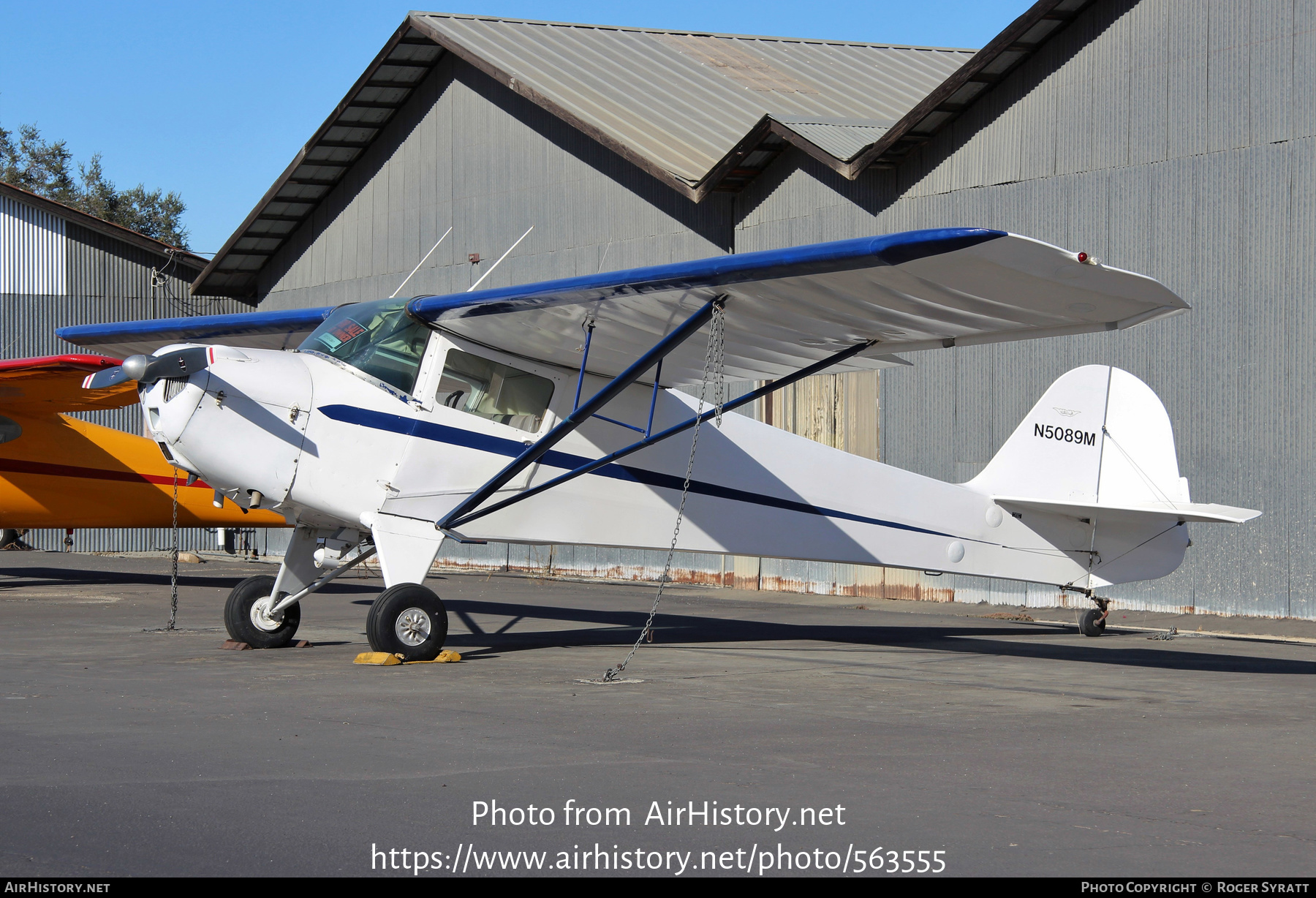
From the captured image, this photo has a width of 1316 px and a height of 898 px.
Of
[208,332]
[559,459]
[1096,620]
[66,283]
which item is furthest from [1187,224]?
[66,283]

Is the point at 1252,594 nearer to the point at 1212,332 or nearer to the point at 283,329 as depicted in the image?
the point at 1212,332

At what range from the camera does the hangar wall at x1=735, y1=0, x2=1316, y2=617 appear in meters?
14.9

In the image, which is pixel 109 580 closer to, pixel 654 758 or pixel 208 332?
pixel 208 332

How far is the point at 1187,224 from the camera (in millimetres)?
15773

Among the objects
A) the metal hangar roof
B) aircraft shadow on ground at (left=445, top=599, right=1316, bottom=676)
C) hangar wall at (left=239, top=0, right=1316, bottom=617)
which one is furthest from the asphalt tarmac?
the metal hangar roof

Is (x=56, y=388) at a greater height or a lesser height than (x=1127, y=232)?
lesser

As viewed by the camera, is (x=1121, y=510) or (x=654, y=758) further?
(x=1121, y=510)

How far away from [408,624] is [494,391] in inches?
84.5

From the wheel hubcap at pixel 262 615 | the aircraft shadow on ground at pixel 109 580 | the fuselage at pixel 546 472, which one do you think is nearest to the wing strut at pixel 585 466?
the fuselage at pixel 546 472

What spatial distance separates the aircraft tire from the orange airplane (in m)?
11.0

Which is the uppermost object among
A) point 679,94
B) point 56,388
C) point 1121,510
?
point 679,94

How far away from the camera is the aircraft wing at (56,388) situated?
1644 cm

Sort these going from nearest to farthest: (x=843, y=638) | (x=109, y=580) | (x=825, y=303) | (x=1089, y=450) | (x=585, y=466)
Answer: (x=825, y=303) < (x=585, y=466) < (x=1089, y=450) < (x=843, y=638) < (x=109, y=580)

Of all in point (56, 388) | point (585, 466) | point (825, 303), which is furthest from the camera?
point (56, 388)
